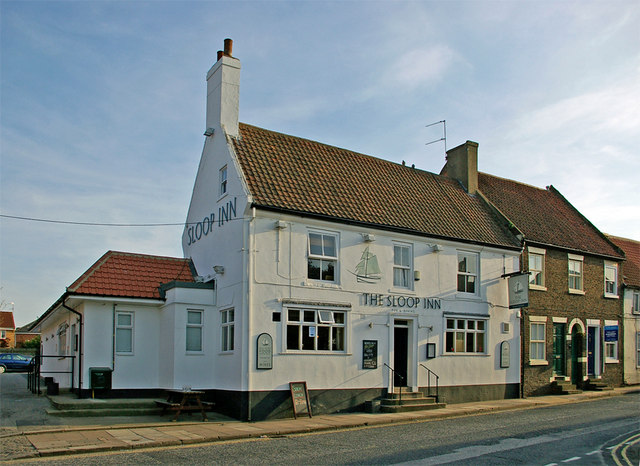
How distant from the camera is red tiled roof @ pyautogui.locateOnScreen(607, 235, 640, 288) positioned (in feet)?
102

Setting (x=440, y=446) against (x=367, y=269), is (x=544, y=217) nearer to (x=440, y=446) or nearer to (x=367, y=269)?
(x=367, y=269)

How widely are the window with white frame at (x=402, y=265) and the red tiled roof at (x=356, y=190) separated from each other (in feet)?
2.52

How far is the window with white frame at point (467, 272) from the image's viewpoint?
23281mm

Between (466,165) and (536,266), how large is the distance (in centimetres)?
534

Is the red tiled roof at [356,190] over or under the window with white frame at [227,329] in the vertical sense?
over

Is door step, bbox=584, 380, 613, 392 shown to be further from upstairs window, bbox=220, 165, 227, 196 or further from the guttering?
upstairs window, bbox=220, 165, 227, 196

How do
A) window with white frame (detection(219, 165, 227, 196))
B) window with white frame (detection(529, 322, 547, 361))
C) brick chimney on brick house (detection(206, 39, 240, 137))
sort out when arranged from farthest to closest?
window with white frame (detection(529, 322, 547, 361)) < brick chimney on brick house (detection(206, 39, 240, 137)) < window with white frame (detection(219, 165, 227, 196))

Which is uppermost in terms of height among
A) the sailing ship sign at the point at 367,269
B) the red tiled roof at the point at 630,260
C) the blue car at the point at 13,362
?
the red tiled roof at the point at 630,260

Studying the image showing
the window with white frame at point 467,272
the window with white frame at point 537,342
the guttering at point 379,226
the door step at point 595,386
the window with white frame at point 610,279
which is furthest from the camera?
the window with white frame at point 610,279

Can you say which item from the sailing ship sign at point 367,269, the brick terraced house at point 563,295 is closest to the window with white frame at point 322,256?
the sailing ship sign at point 367,269

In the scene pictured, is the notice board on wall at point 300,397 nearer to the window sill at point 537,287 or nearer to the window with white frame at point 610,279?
the window sill at point 537,287

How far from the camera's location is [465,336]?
22.9 metres

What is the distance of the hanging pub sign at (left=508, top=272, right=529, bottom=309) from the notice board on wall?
9732 millimetres

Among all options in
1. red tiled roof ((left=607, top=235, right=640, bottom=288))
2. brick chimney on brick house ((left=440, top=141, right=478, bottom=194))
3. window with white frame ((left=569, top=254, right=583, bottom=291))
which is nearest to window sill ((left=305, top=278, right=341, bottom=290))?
brick chimney on brick house ((left=440, top=141, right=478, bottom=194))
